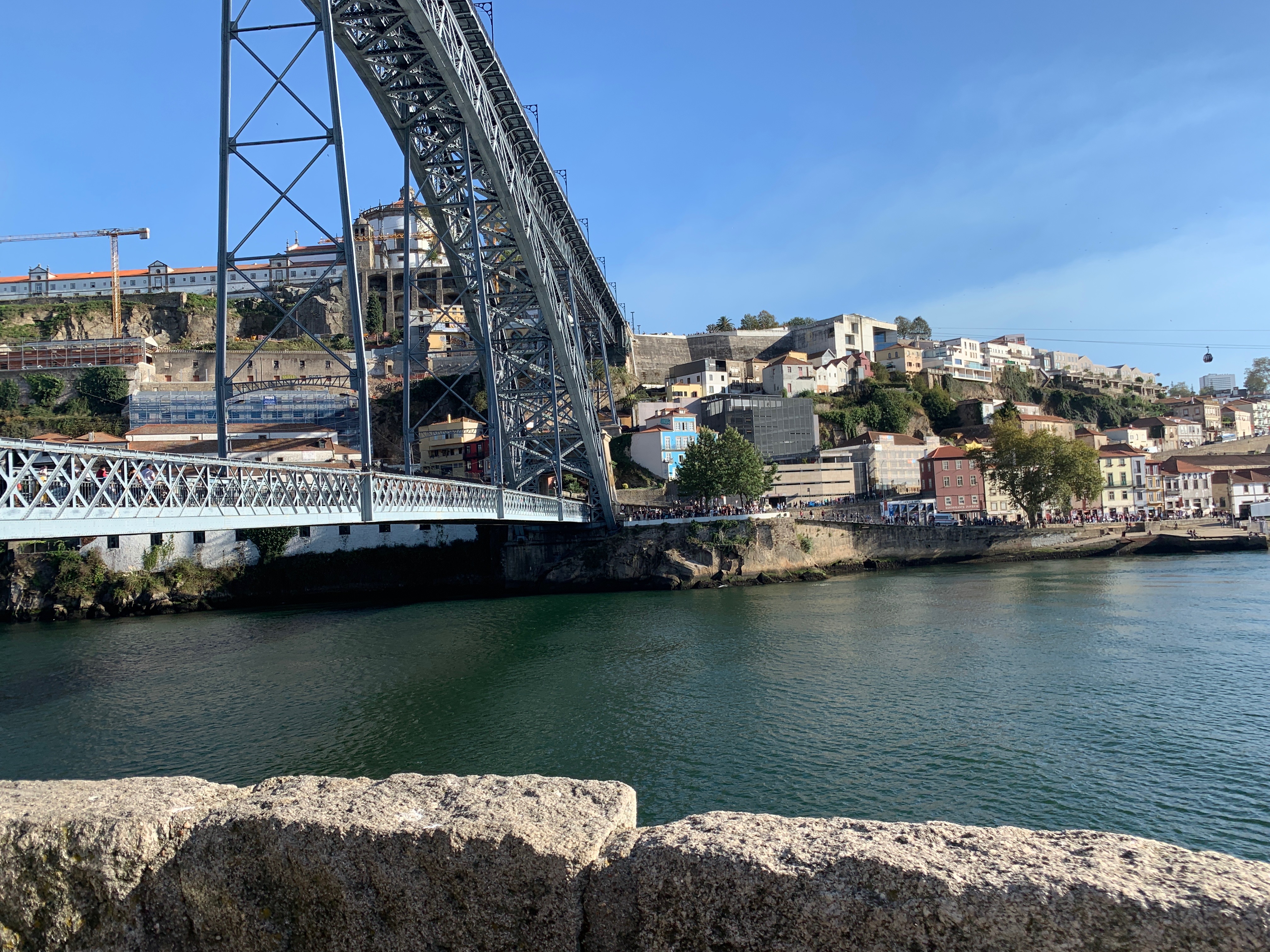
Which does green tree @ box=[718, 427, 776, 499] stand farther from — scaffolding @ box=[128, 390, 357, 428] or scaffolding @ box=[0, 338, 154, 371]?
scaffolding @ box=[0, 338, 154, 371]

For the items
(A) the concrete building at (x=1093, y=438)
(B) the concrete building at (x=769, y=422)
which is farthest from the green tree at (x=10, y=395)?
(A) the concrete building at (x=1093, y=438)

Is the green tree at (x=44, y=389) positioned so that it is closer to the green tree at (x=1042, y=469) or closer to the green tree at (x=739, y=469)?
the green tree at (x=739, y=469)

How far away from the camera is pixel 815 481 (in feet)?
185

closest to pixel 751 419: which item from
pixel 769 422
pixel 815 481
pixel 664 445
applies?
pixel 769 422

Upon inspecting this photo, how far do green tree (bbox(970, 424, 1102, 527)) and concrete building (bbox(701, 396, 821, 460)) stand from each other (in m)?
12.6

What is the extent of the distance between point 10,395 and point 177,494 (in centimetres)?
5525

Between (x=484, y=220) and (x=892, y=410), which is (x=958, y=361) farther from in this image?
(x=484, y=220)

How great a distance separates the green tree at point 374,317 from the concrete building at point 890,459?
37023 millimetres

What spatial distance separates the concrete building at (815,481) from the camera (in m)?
55.5

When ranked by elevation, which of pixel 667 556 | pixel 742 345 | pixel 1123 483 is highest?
pixel 742 345

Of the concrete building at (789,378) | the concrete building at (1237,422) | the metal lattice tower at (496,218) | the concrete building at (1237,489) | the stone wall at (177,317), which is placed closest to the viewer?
the metal lattice tower at (496,218)

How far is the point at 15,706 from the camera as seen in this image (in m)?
18.1

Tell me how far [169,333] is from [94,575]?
1609 inches

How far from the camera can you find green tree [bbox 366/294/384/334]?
66625 millimetres
